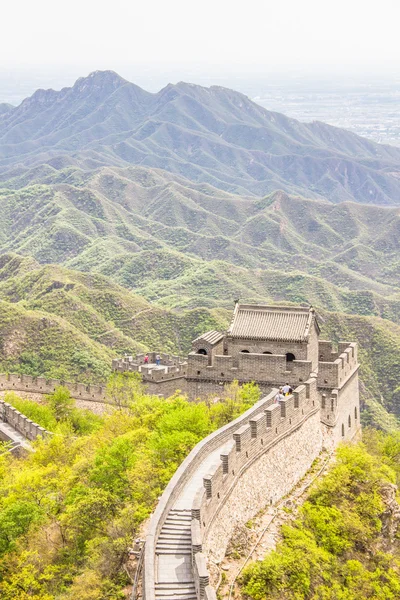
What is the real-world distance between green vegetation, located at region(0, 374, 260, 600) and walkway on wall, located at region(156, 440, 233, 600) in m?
1.58

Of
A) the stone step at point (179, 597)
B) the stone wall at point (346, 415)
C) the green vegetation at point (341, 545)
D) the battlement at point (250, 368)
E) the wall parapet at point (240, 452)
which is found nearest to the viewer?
the stone step at point (179, 597)

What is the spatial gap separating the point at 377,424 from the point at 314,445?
259 ft

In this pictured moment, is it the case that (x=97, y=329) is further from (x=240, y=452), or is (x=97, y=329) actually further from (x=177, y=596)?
(x=177, y=596)

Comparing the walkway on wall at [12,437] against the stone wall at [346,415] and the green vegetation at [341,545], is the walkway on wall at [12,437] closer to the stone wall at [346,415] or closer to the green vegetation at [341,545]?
the stone wall at [346,415]

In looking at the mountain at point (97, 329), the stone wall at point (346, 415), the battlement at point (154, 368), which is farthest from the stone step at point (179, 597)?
the mountain at point (97, 329)

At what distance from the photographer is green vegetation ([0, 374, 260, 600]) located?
88.2 ft

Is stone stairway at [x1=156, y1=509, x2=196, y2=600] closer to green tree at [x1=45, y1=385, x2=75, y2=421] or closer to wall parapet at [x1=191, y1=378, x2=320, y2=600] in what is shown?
wall parapet at [x1=191, y1=378, x2=320, y2=600]

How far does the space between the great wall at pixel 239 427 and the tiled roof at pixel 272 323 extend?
57 mm

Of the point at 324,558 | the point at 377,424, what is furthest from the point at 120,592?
the point at 377,424

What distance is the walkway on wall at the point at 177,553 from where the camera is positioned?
75.5ft

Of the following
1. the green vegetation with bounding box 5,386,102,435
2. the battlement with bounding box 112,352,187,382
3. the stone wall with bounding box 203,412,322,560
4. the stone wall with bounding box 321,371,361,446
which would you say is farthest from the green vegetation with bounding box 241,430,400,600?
the green vegetation with bounding box 5,386,102,435

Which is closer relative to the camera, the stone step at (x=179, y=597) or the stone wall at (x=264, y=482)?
the stone step at (x=179, y=597)

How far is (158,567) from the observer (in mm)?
23953

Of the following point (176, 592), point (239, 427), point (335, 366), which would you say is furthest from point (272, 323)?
point (176, 592)
